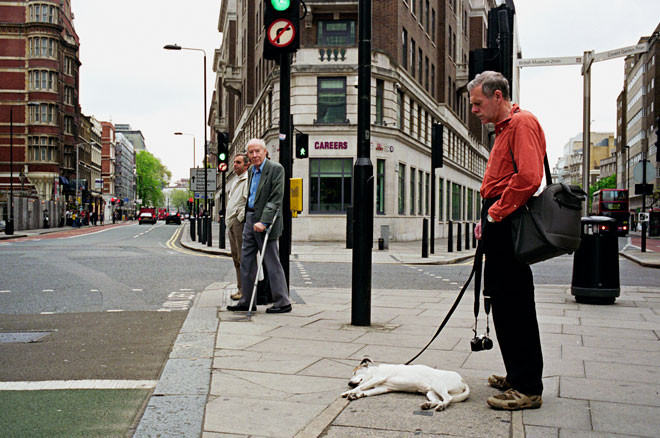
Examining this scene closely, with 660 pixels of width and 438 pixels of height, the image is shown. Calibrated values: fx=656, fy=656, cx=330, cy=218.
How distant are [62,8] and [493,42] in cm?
7254

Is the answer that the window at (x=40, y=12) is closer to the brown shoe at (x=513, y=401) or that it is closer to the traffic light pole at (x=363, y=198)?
the traffic light pole at (x=363, y=198)

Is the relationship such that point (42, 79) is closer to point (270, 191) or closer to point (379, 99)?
point (379, 99)

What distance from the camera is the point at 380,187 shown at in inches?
1227

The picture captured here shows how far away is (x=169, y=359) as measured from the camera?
4.66 meters

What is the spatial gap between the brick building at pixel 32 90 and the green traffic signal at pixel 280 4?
61.2 m

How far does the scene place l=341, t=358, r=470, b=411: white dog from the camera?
3660 mm

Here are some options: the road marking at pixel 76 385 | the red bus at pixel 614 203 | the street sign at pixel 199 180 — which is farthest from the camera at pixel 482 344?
the red bus at pixel 614 203

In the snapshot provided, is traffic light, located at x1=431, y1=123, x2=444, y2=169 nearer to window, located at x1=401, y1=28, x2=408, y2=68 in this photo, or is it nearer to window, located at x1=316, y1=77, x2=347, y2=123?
window, located at x1=316, y1=77, x2=347, y2=123

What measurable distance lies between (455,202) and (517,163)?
47.2 m

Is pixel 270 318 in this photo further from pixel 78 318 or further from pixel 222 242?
pixel 222 242

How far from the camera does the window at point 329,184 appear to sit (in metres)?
29.6

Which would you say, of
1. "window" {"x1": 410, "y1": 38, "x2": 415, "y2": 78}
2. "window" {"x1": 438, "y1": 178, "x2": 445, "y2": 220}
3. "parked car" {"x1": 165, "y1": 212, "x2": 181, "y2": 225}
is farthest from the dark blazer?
"parked car" {"x1": 165, "y1": 212, "x2": 181, "y2": 225}

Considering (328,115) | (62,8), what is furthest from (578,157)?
(328,115)

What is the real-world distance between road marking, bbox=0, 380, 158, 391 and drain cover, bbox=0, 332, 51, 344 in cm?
158
